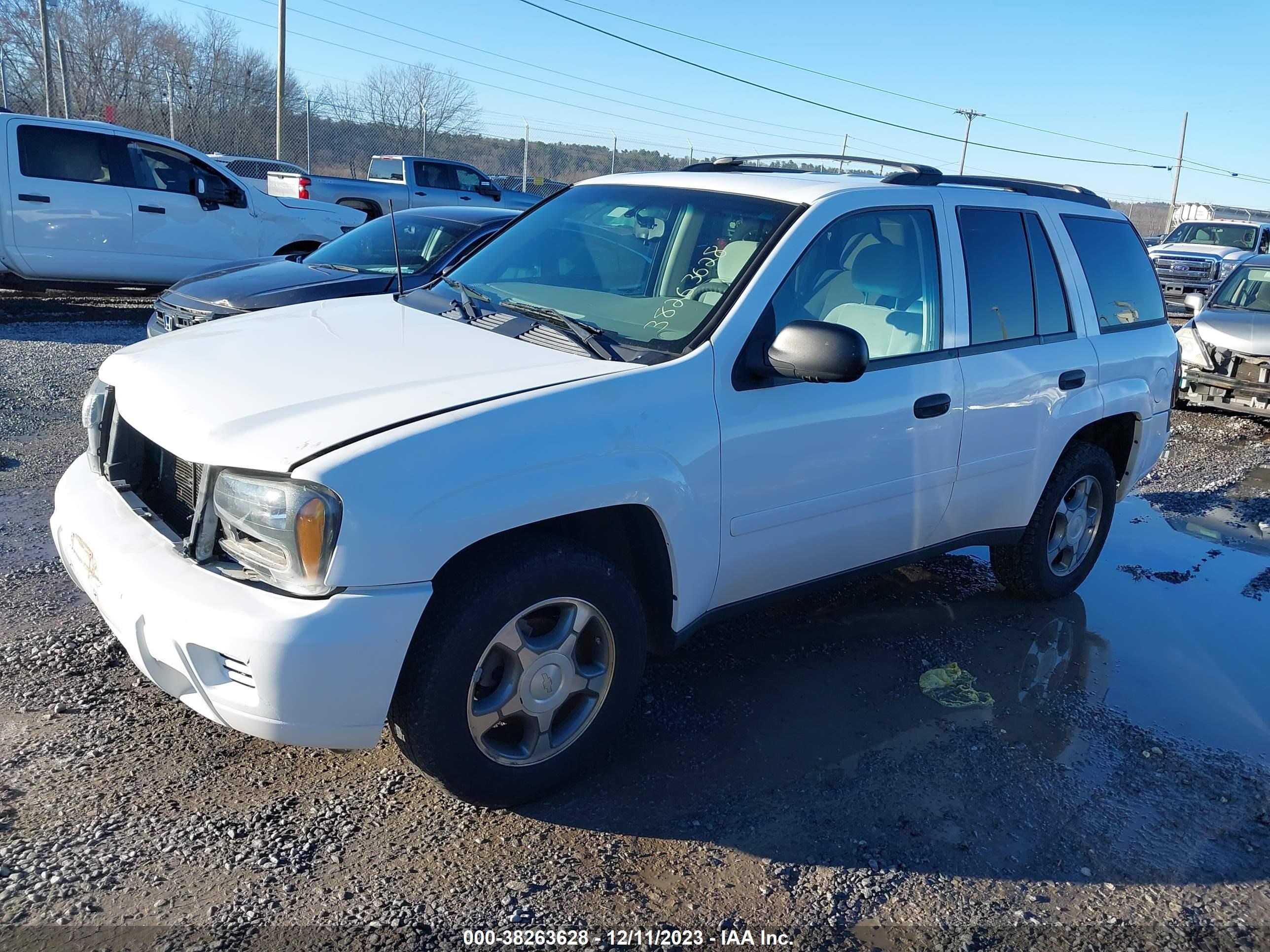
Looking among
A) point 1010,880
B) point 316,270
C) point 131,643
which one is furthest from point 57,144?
point 1010,880

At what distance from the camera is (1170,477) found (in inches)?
311

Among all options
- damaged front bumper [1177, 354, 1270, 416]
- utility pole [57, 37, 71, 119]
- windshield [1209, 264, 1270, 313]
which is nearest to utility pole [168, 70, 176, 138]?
utility pole [57, 37, 71, 119]

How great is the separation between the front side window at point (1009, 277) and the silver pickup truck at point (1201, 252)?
50.7ft

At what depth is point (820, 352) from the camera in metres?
3.09

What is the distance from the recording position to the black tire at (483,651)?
8.68ft

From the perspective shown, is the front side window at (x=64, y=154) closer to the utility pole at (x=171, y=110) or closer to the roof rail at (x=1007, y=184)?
the roof rail at (x=1007, y=184)

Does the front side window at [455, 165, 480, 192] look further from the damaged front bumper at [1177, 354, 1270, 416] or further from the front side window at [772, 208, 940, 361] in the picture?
the front side window at [772, 208, 940, 361]

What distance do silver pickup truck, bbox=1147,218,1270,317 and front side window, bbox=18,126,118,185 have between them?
1671 cm

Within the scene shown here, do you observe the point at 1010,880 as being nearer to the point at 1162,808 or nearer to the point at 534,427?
the point at 1162,808

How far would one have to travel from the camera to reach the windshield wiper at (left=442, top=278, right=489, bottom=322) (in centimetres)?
364

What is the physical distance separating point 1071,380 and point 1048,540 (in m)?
0.82

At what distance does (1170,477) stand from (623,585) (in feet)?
21.3

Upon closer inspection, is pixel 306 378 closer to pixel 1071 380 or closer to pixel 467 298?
pixel 467 298

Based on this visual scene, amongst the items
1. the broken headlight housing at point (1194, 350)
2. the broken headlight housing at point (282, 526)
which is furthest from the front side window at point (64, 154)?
the broken headlight housing at point (1194, 350)
